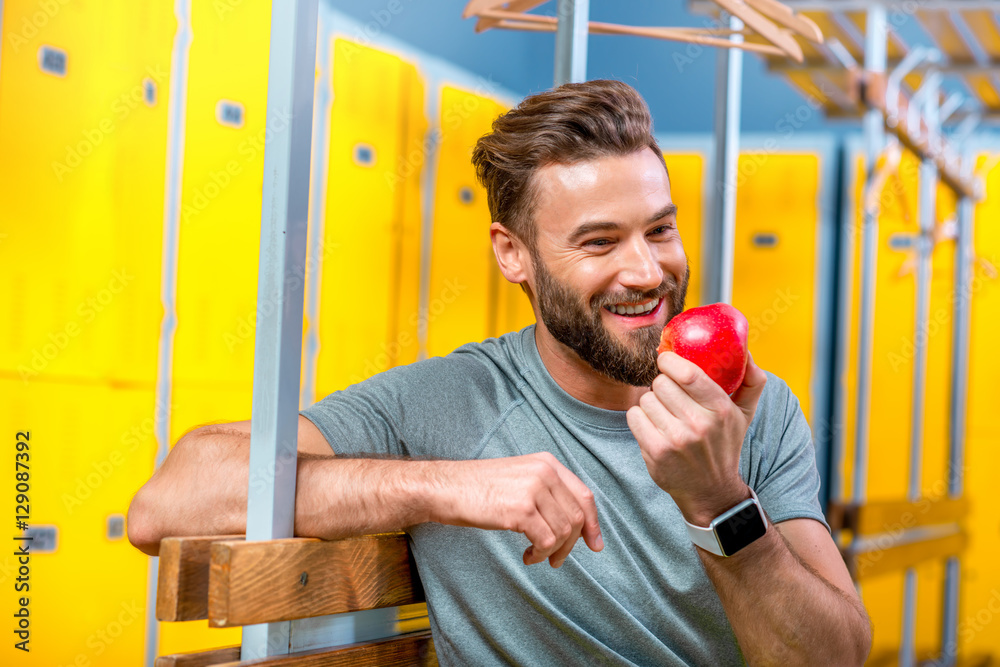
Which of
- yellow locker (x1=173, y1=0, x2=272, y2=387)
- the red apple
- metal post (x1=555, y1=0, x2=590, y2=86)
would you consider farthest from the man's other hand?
yellow locker (x1=173, y1=0, x2=272, y2=387)

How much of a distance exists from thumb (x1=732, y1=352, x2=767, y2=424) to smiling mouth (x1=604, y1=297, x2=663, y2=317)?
0.21m

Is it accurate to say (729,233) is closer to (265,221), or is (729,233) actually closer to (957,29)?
(957,29)

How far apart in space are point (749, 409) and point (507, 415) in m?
0.34

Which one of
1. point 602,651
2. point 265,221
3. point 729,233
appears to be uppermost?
point 729,233

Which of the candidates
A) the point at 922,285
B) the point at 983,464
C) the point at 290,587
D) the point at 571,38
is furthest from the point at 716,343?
the point at 983,464

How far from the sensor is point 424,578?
1.25 meters

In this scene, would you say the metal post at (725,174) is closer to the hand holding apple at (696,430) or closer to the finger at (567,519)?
the hand holding apple at (696,430)

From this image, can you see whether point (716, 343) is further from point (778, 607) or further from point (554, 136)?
point (554, 136)

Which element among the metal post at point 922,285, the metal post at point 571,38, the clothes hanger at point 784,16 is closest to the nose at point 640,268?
the metal post at point 571,38

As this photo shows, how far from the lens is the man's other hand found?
104cm

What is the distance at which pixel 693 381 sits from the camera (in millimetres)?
997

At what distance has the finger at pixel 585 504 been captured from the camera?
106 cm

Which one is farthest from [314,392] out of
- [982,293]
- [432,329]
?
[982,293]

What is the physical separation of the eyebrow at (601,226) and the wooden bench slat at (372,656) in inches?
22.8
